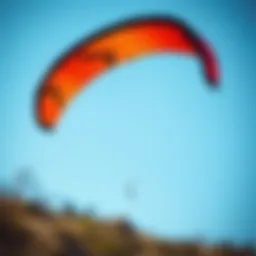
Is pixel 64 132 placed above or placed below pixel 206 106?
below

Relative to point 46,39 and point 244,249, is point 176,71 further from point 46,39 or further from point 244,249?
point 244,249

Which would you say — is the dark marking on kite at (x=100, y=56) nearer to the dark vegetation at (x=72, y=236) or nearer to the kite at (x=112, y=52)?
the kite at (x=112, y=52)

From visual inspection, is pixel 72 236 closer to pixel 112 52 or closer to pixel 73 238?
pixel 73 238

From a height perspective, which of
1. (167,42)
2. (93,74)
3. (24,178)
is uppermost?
(167,42)

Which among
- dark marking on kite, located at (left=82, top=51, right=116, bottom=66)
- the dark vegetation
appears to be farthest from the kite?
the dark vegetation

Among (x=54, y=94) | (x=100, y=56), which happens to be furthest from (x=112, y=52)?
(x=54, y=94)

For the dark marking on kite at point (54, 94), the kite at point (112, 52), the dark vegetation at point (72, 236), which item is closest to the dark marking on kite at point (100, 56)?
the kite at point (112, 52)

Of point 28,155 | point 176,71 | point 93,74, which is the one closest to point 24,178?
point 28,155
